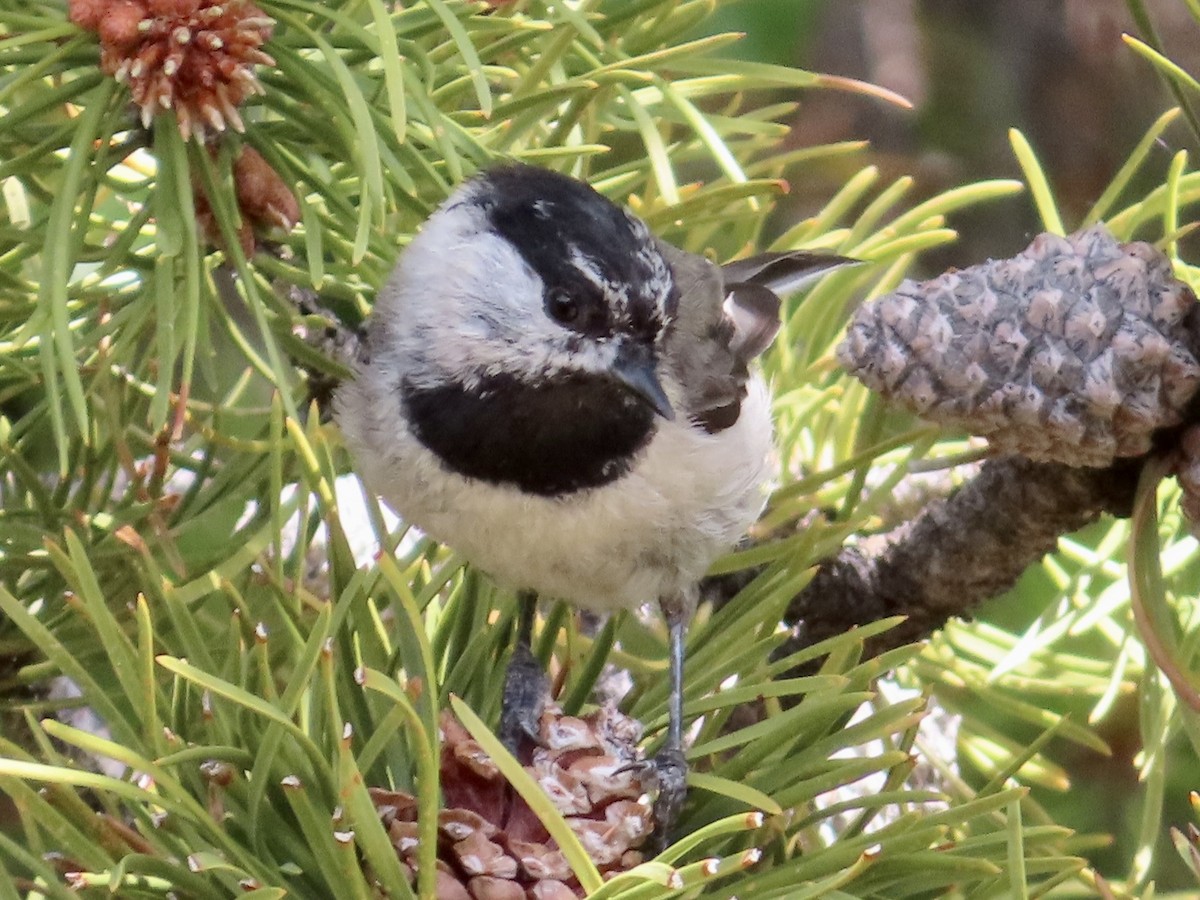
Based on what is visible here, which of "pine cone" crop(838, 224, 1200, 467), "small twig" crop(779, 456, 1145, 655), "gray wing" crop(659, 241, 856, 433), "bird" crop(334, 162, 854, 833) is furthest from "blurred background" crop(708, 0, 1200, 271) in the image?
"pine cone" crop(838, 224, 1200, 467)

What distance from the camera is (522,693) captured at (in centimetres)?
87

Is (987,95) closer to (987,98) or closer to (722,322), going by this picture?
(987,98)

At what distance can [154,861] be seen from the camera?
0.63 m

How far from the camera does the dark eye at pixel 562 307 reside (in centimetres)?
111

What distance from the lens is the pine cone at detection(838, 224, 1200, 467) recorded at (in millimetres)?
783

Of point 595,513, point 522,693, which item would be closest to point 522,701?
point 522,693

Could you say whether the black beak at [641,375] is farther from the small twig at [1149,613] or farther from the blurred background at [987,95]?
the blurred background at [987,95]

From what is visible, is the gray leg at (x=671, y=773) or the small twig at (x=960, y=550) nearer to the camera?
the gray leg at (x=671, y=773)

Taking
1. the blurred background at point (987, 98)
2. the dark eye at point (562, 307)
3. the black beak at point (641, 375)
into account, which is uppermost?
the dark eye at point (562, 307)

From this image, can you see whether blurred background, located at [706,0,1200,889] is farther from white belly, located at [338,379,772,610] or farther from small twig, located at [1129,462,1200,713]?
small twig, located at [1129,462,1200,713]

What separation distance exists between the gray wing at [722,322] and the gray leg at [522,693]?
0.31m

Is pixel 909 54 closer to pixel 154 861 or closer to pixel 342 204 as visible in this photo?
pixel 342 204

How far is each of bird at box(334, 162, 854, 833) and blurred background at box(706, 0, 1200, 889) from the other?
123cm

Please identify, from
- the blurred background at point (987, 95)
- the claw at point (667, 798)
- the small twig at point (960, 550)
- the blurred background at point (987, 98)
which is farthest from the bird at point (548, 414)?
the blurred background at point (987, 95)
